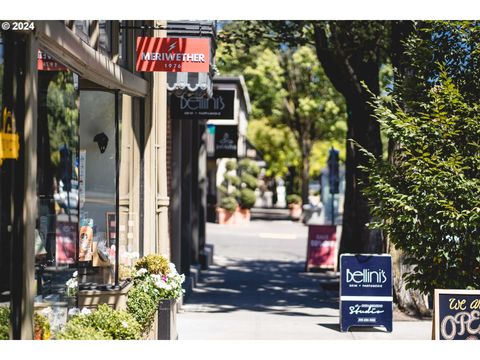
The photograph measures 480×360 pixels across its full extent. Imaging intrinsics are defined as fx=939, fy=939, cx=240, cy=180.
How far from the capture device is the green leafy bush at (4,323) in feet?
21.4

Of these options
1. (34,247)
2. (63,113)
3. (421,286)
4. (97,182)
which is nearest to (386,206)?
(421,286)

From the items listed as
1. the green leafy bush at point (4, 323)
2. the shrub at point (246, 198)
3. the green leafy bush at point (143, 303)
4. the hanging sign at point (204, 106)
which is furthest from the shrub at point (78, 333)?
the shrub at point (246, 198)

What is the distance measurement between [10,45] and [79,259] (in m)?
3.47

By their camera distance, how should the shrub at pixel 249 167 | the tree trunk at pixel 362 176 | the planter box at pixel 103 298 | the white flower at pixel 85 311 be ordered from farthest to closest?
the shrub at pixel 249 167
the tree trunk at pixel 362 176
the planter box at pixel 103 298
the white flower at pixel 85 311

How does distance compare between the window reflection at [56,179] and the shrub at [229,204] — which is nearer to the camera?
the window reflection at [56,179]

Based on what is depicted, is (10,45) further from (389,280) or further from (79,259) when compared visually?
(389,280)

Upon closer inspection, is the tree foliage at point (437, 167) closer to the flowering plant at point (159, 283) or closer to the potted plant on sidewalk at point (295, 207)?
the flowering plant at point (159, 283)

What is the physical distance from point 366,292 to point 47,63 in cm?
757

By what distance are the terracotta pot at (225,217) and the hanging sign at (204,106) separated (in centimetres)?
2457

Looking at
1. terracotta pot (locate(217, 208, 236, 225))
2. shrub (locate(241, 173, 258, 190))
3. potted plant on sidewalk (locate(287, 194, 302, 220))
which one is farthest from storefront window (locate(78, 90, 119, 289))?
potted plant on sidewalk (locate(287, 194, 302, 220))

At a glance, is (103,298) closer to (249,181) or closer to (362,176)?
(362,176)

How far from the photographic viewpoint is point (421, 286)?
1092 centimetres

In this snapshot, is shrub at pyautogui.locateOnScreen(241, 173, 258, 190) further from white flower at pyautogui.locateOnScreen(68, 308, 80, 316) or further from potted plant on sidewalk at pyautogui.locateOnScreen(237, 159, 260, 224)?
white flower at pyautogui.locateOnScreen(68, 308, 80, 316)

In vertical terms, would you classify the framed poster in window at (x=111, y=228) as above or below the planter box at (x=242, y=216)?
above
